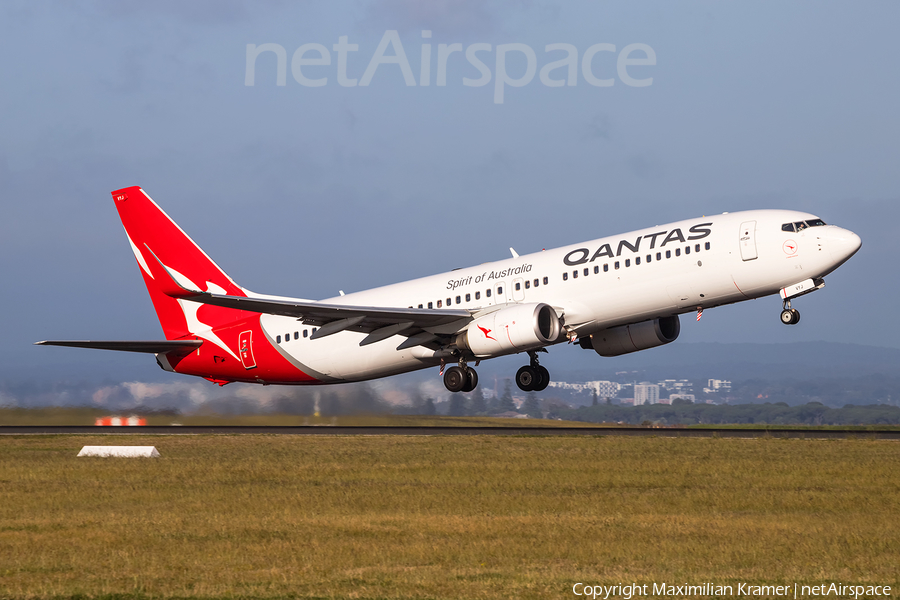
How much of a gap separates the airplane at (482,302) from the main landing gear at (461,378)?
0.05 metres

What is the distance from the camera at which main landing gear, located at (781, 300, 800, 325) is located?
31766 mm

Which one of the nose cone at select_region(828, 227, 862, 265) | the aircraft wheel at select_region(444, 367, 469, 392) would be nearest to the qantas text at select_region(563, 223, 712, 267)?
the nose cone at select_region(828, 227, 862, 265)

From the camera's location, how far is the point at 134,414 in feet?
141

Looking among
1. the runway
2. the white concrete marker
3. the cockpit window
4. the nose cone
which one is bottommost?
the white concrete marker

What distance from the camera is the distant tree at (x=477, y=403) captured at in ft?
170

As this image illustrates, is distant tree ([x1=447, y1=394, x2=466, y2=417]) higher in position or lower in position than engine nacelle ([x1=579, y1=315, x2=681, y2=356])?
lower

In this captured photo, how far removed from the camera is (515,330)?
3328cm

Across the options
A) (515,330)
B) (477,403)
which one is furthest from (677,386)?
(515,330)

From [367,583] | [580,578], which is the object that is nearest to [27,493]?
[367,583]

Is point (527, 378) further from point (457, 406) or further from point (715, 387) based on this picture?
point (715, 387)

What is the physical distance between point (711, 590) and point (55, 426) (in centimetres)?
3795

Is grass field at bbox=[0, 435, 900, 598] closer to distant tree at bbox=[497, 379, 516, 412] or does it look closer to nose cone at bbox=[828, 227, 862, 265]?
nose cone at bbox=[828, 227, 862, 265]
